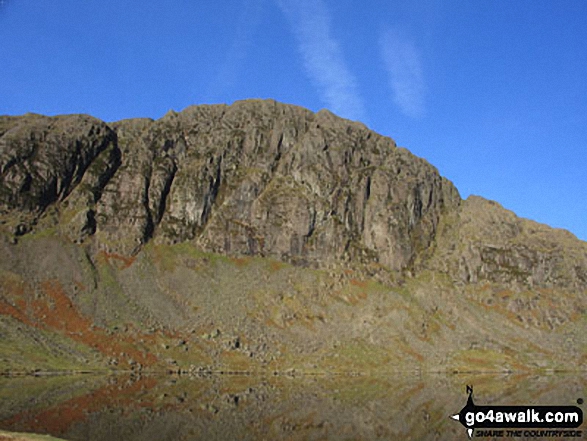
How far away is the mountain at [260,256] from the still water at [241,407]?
25350 mm

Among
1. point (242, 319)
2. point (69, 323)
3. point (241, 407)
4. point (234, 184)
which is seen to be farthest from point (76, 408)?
point (234, 184)

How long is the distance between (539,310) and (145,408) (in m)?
124

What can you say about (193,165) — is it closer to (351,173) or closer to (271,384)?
(351,173)

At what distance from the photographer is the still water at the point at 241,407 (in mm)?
40500

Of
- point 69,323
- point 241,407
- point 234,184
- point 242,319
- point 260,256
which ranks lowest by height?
point 241,407

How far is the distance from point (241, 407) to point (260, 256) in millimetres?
95345

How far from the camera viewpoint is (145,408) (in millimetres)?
50375

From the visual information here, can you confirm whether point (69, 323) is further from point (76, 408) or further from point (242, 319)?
point (76, 408)

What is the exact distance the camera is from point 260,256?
149 metres

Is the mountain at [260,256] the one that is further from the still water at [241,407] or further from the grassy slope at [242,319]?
the still water at [241,407]

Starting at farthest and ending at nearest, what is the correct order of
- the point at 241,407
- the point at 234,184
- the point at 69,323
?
the point at 234,184 → the point at 69,323 → the point at 241,407

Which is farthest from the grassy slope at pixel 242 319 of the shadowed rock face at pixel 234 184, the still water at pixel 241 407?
the still water at pixel 241 407

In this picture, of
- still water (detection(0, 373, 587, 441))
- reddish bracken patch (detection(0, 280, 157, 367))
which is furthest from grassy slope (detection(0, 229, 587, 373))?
still water (detection(0, 373, 587, 441))

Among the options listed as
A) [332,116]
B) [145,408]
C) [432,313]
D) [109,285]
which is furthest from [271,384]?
[332,116]
